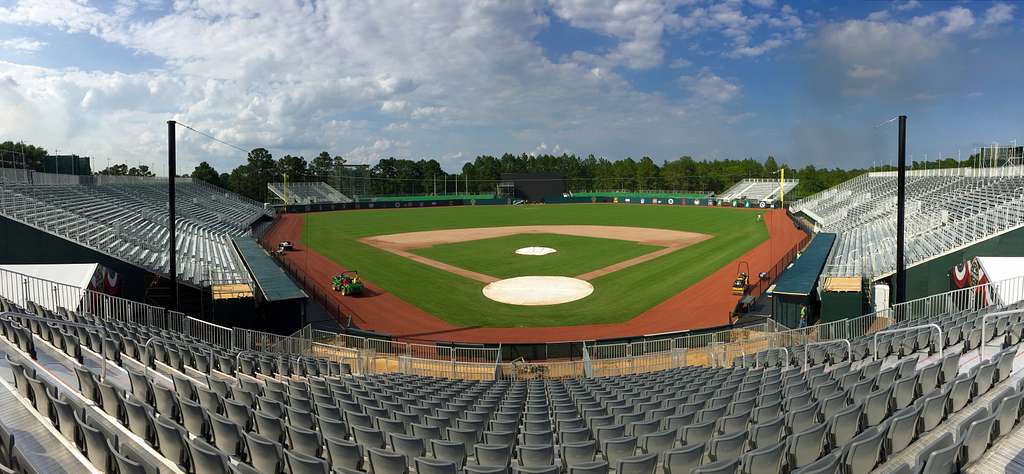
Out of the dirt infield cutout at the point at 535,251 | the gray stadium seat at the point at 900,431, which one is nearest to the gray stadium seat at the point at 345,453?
the gray stadium seat at the point at 900,431

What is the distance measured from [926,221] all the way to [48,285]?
41800 mm

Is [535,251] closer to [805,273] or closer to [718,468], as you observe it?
[805,273]

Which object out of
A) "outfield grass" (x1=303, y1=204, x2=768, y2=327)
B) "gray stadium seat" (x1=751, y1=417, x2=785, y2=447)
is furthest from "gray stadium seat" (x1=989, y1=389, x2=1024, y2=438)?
"outfield grass" (x1=303, y1=204, x2=768, y2=327)

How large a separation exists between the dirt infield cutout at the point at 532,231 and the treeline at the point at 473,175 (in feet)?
Result: 206

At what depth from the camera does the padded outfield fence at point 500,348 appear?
63.9 feet

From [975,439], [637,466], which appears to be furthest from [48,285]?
[975,439]

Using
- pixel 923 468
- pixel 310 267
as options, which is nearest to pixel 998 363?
pixel 923 468

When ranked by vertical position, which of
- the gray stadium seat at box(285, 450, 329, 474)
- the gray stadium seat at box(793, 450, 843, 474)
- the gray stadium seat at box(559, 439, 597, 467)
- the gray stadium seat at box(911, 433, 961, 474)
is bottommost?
Answer: the gray stadium seat at box(559, 439, 597, 467)

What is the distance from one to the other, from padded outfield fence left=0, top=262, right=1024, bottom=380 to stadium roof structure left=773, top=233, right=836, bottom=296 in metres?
2.38

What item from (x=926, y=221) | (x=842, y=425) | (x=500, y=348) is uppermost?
(x=926, y=221)

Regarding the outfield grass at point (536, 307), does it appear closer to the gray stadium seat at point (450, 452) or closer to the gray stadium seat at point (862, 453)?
A: the gray stadium seat at point (450, 452)

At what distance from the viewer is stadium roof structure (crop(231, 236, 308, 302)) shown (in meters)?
25.2

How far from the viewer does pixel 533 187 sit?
12025 cm

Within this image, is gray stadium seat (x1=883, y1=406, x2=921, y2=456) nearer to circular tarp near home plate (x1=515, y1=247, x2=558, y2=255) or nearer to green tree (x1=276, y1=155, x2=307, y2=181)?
circular tarp near home plate (x1=515, y1=247, x2=558, y2=255)
